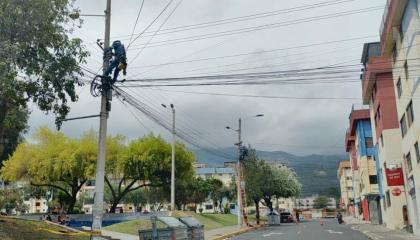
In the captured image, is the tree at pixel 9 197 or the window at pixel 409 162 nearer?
the window at pixel 409 162

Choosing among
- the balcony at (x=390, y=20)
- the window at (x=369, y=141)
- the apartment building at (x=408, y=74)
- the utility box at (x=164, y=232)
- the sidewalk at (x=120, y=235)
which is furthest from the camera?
the window at (x=369, y=141)

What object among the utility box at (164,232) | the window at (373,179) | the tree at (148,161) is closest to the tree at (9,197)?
the tree at (148,161)

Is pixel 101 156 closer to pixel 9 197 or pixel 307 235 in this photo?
pixel 307 235

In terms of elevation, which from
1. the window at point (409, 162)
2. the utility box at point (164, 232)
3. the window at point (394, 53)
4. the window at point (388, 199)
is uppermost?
the window at point (394, 53)

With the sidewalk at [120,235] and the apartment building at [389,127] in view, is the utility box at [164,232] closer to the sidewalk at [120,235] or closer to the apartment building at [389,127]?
the sidewalk at [120,235]

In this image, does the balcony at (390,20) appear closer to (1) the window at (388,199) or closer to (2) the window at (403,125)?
(2) the window at (403,125)

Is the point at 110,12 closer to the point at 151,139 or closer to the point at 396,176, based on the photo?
the point at 396,176

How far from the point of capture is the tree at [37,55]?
14164 mm

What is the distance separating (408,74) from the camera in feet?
89.2

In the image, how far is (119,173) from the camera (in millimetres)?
50469

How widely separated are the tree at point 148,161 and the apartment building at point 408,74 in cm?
2402

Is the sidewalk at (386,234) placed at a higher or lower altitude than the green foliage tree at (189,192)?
lower

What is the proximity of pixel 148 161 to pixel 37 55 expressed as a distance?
32848 millimetres

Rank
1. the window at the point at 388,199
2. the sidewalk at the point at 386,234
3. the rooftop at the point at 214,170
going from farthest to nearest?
1. the rooftop at the point at 214,170
2. the window at the point at 388,199
3. the sidewalk at the point at 386,234
